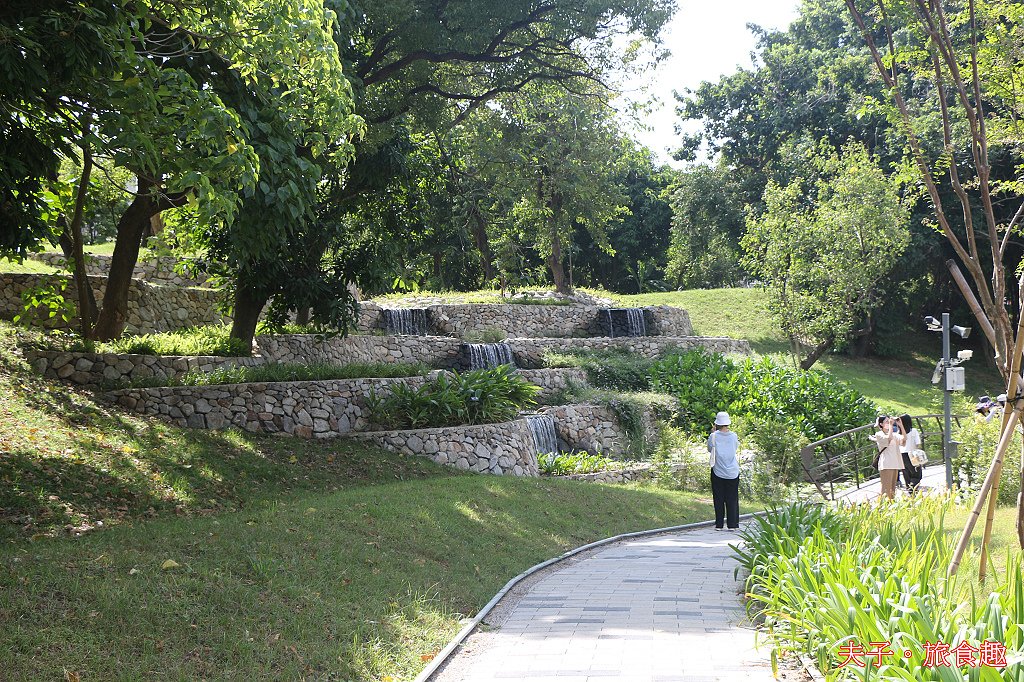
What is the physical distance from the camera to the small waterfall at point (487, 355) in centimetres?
2083

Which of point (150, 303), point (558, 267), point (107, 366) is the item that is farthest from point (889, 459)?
point (558, 267)

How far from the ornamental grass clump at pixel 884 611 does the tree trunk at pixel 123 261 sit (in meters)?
10.6

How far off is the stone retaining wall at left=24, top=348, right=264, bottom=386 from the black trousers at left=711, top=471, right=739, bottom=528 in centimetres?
800

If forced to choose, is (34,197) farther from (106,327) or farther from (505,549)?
(505,549)

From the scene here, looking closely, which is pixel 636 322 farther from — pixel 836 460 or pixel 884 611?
pixel 884 611

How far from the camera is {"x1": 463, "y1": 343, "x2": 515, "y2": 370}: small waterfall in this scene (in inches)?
820

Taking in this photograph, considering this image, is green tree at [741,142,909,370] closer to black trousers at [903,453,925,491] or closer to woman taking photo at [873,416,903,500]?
black trousers at [903,453,925,491]

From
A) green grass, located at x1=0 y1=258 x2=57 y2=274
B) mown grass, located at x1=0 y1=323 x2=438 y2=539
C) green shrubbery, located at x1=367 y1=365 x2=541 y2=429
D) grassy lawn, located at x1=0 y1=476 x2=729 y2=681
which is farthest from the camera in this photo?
green grass, located at x1=0 y1=258 x2=57 y2=274

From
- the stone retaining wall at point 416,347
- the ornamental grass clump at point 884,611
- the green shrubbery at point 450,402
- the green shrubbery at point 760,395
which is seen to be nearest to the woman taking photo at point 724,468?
the ornamental grass clump at point 884,611

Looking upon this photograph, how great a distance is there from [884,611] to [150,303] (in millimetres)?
16869

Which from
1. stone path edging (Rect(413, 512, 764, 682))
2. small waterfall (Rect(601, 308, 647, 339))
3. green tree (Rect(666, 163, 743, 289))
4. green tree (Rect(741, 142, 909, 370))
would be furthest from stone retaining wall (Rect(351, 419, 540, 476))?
green tree (Rect(666, 163, 743, 289))

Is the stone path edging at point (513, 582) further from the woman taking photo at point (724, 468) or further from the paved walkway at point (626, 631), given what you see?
the woman taking photo at point (724, 468)

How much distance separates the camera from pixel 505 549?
927cm

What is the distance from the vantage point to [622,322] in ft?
91.6
